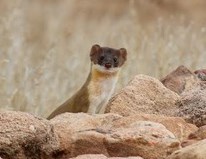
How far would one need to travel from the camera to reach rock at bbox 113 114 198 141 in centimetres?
552

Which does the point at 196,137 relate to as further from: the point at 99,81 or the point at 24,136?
the point at 99,81

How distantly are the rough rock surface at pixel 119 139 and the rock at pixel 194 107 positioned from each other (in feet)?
1.49

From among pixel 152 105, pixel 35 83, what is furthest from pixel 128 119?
pixel 35 83

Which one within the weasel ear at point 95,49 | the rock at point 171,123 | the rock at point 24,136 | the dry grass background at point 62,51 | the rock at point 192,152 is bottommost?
the dry grass background at point 62,51

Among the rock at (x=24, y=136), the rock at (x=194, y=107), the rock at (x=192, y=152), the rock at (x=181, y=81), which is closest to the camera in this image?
the rock at (x=192, y=152)

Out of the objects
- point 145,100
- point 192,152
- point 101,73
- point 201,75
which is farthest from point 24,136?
point 101,73

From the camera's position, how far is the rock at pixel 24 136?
5.10 m

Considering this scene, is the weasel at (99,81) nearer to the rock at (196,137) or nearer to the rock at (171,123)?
the rock at (171,123)

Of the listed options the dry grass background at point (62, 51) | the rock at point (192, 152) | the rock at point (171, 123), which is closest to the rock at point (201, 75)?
the rock at point (171, 123)

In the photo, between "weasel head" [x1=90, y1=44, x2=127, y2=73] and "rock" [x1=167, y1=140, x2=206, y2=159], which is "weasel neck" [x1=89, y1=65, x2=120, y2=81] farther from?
"rock" [x1=167, y1=140, x2=206, y2=159]

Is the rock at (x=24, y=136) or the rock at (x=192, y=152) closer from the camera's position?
the rock at (x=192, y=152)

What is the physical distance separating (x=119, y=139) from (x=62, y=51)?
7.11 meters

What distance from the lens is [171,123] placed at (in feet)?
18.4

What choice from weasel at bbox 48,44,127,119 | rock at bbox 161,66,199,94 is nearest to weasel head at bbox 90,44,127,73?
weasel at bbox 48,44,127,119
